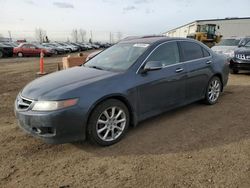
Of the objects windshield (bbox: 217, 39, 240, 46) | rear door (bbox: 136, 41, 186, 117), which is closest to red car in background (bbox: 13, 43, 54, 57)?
windshield (bbox: 217, 39, 240, 46)

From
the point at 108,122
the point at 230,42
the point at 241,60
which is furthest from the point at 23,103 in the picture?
the point at 230,42

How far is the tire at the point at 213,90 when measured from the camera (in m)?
5.71

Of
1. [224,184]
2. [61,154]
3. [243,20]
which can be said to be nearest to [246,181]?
[224,184]

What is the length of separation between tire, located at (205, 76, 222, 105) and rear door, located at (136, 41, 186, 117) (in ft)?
3.32

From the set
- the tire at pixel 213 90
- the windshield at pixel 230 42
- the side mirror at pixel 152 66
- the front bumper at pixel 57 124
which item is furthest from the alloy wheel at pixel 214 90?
the windshield at pixel 230 42

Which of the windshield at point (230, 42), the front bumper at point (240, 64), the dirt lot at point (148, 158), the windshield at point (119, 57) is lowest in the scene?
the dirt lot at point (148, 158)

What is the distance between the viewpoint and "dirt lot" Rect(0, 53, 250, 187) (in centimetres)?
303

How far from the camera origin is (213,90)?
5.84 m

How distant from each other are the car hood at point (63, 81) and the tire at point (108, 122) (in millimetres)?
448

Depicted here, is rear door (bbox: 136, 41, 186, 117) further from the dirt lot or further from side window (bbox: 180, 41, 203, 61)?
the dirt lot

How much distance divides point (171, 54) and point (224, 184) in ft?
8.72

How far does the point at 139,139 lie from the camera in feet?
13.5

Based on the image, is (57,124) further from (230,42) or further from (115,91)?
(230,42)

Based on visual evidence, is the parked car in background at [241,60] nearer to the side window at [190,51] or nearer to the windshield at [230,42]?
the windshield at [230,42]
